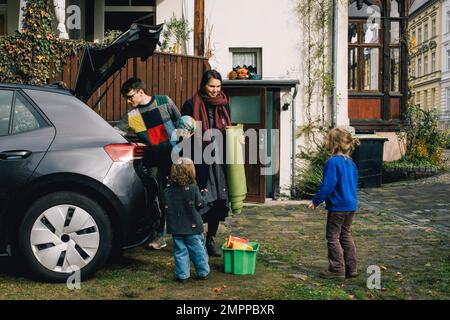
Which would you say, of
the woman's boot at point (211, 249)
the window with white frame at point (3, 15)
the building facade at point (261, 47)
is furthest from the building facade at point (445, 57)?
the woman's boot at point (211, 249)

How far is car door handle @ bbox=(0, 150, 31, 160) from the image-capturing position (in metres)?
5.34

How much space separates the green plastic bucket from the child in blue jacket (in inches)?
26.4

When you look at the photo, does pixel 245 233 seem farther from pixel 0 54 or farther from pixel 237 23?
pixel 237 23

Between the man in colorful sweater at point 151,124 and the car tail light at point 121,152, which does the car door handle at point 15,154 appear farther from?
the man in colorful sweater at point 151,124

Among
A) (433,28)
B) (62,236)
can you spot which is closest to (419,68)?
(433,28)

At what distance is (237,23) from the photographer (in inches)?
593

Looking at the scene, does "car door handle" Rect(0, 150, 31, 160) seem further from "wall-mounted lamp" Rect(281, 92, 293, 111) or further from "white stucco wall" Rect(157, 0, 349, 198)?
"white stucco wall" Rect(157, 0, 349, 198)

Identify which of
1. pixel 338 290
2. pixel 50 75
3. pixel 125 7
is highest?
pixel 125 7

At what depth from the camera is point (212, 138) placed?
6516 mm

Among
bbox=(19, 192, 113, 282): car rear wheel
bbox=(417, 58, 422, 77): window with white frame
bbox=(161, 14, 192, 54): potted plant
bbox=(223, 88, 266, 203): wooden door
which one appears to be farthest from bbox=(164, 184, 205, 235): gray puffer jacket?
bbox=(417, 58, 422, 77): window with white frame

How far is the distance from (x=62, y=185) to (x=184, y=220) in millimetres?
1078

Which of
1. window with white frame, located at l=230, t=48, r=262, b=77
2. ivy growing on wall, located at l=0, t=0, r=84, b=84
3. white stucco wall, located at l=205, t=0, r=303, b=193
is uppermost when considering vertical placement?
white stucco wall, located at l=205, t=0, r=303, b=193
